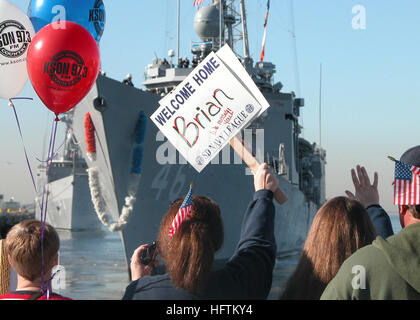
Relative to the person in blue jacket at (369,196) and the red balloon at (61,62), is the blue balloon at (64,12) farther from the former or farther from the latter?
the person in blue jacket at (369,196)

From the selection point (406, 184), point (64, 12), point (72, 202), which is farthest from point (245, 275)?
point (72, 202)

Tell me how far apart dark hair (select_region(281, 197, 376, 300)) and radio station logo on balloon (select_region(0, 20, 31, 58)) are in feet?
10.5

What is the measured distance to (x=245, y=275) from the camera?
203 cm

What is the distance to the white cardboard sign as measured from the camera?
2959 mm

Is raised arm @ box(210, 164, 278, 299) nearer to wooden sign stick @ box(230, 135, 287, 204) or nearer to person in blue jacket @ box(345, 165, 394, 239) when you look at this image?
wooden sign stick @ box(230, 135, 287, 204)

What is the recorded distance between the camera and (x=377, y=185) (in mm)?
2707

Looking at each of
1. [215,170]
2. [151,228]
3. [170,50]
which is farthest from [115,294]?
[170,50]

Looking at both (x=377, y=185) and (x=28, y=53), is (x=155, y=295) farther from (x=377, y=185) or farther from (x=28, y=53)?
(x=28, y=53)

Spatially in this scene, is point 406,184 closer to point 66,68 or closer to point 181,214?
point 181,214

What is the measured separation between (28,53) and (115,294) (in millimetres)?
9914

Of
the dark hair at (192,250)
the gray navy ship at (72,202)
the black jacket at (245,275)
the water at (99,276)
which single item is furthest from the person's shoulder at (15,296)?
the gray navy ship at (72,202)

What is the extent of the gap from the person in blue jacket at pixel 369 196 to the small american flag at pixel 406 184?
0.72m

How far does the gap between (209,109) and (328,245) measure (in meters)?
1.22

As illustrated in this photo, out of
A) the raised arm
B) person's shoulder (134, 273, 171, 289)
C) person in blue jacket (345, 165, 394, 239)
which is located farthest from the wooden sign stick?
person's shoulder (134, 273, 171, 289)
